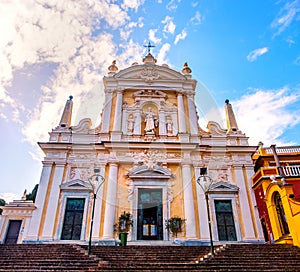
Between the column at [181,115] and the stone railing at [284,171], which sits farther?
the column at [181,115]

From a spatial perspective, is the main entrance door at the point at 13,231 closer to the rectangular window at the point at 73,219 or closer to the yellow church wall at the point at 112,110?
the rectangular window at the point at 73,219

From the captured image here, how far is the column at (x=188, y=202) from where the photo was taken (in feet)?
44.1

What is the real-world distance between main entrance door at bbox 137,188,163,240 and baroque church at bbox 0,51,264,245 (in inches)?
2.0

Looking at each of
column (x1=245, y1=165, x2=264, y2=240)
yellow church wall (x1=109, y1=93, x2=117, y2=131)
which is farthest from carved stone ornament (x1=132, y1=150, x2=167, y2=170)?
column (x1=245, y1=165, x2=264, y2=240)

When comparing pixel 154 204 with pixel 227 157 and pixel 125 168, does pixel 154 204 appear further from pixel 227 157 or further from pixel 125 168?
pixel 227 157

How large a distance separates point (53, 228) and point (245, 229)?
1019 cm

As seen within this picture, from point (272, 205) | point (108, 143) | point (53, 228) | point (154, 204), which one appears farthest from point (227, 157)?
point (53, 228)

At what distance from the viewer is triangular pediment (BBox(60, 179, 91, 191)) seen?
47.1 ft

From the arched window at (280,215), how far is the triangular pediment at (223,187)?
7.65 feet

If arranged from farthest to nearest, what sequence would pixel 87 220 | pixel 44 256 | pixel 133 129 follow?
1. pixel 133 129
2. pixel 87 220
3. pixel 44 256

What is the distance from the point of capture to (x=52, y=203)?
1396 cm

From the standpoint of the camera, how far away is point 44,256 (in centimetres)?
861

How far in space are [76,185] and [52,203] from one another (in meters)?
1.55

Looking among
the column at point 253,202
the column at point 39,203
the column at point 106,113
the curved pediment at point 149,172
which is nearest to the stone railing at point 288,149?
the column at point 253,202
